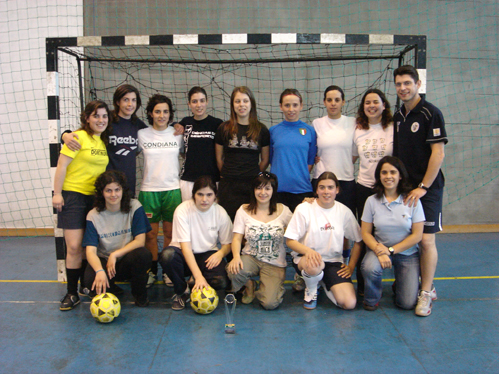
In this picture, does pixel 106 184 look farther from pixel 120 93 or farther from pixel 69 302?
pixel 69 302

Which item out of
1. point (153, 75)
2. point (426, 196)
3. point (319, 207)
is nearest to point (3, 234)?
point (153, 75)

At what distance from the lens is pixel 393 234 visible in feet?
9.32

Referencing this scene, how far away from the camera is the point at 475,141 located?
5082 millimetres

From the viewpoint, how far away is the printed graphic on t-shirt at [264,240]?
2922 millimetres

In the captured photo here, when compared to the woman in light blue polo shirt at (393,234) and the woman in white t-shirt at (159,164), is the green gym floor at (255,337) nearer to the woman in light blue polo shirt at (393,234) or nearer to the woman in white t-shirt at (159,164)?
the woman in light blue polo shirt at (393,234)

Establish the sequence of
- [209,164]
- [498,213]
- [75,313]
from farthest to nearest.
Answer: [498,213]
[209,164]
[75,313]

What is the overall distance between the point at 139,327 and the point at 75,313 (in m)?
0.62

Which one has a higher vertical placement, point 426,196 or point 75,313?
point 426,196

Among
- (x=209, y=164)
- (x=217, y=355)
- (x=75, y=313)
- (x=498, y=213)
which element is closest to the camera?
(x=217, y=355)

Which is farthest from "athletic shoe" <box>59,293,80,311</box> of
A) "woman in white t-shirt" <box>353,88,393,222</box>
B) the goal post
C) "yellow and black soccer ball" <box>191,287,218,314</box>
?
the goal post

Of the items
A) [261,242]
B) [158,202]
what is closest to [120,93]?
[158,202]

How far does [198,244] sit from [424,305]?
1.78m

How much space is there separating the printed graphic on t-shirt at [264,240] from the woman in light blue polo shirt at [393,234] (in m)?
0.69

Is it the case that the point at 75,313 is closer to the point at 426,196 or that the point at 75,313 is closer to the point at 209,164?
the point at 209,164
